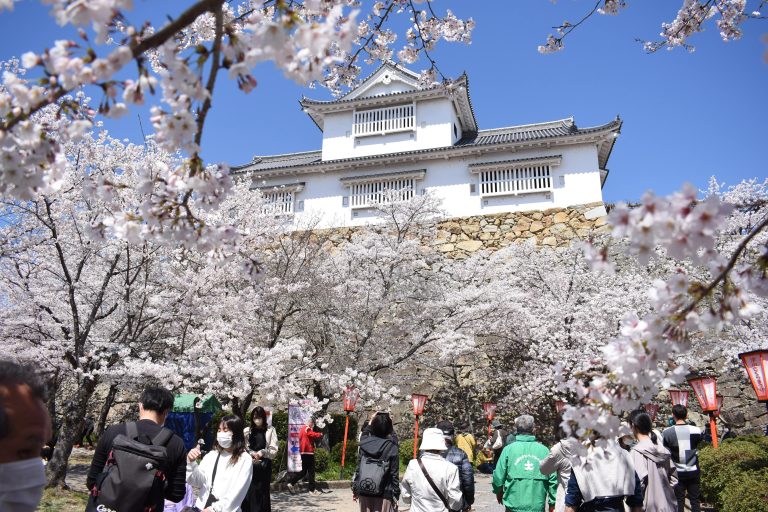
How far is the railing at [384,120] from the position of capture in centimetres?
1927

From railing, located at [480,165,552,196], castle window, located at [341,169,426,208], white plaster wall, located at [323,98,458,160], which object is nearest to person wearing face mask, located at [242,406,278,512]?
castle window, located at [341,169,426,208]

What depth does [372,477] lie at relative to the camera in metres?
4.75

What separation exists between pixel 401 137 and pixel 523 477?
16.2 metres

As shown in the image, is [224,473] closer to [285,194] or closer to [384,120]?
[285,194]

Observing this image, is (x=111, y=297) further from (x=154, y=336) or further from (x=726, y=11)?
(x=726, y=11)

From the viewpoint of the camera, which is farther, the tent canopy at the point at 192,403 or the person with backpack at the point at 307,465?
the person with backpack at the point at 307,465

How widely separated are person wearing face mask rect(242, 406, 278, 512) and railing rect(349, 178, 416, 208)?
13.2m

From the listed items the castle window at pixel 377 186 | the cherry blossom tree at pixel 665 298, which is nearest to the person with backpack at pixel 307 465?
the cherry blossom tree at pixel 665 298

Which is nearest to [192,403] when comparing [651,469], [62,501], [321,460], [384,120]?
[62,501]

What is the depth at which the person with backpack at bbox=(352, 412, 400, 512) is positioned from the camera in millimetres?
4745

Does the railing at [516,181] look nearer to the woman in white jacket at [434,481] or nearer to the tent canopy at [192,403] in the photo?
the tent canopy at [192,403]

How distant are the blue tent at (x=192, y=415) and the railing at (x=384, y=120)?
12.7 m

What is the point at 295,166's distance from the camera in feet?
63.9

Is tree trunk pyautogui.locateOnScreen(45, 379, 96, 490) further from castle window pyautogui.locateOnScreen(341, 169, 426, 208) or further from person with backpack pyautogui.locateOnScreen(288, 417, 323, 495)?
castle window pyautogui.locateOnScreen(341, 169, 426, 208)
